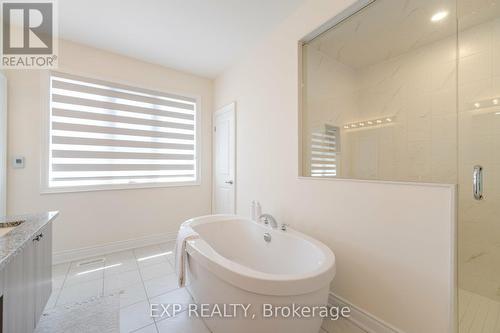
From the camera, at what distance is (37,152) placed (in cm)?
233

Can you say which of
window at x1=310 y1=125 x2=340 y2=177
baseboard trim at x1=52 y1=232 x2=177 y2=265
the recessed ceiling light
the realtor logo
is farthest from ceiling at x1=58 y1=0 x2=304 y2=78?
baseboard trim at x1=52 y1=232 x2=177 y2=265

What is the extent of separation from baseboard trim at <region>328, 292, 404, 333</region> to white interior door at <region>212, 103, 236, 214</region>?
1.75m

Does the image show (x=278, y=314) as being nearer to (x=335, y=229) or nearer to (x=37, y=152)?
(x=335, y=229)

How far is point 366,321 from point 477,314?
2.20 ft

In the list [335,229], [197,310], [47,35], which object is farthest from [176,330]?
[47,35]

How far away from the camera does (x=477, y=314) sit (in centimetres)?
133

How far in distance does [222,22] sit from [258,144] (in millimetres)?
1366

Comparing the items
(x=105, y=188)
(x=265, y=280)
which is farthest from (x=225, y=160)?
(x=265, y=280)

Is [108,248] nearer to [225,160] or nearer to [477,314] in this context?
[225,160]

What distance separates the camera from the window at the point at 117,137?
8.12ft

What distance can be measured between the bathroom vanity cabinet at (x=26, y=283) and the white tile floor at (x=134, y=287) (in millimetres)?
491

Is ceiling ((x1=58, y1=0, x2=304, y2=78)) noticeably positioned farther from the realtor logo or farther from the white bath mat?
the white bath mat

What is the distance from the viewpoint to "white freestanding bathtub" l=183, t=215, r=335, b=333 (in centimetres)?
109

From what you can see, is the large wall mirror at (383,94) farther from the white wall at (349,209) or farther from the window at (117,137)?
the window at (117,137)
